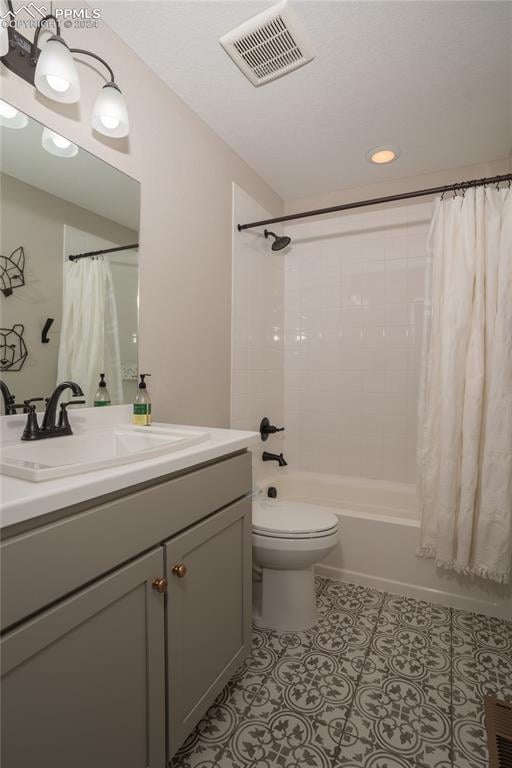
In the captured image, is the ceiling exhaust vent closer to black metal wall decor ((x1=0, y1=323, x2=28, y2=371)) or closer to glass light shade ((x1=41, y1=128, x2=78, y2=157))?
glass light shade ((x1=41, y1=128, x2=78, y2=157))

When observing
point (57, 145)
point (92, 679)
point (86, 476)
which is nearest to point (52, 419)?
point (86, 476)

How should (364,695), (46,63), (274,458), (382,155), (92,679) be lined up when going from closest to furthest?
(92,679), (46,63), (364,695), (382,155), (274,458)

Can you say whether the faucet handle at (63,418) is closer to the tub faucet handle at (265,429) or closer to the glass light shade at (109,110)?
the glass light shade at (109,110)

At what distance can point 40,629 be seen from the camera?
667mm

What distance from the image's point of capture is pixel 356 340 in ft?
8.58

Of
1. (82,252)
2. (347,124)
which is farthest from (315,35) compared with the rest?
(82,252)

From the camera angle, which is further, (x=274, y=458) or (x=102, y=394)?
(x=274, y=458)

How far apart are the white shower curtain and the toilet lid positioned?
83 centimetres

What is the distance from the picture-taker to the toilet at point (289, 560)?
1.64 m

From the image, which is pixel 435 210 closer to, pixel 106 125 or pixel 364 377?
pixel 364 377

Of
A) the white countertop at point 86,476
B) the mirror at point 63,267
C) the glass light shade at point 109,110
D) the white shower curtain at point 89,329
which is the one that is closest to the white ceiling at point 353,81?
the glass light shade at point 109,110

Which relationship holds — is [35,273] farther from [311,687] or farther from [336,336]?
[336,336]

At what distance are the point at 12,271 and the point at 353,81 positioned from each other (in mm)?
1551

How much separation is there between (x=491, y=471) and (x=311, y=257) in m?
1.79
